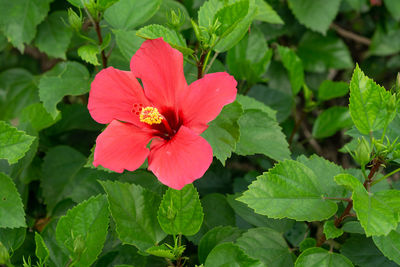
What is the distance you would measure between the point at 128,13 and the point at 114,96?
411 millimetres

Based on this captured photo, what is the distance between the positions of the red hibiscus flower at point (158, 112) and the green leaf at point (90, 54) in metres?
0.18

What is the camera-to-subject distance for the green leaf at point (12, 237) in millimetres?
1232

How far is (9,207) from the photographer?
1196 millimetres

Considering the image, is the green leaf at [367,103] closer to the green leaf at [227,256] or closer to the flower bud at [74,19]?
the green leaf at [227,256]

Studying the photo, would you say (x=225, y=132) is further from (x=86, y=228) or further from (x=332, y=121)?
(x=332, y=121)

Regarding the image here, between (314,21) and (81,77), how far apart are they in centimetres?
120

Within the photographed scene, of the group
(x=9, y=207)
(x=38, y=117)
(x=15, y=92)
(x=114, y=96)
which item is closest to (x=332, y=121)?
(x=114, y=96)

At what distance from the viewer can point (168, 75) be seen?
1.12 metres

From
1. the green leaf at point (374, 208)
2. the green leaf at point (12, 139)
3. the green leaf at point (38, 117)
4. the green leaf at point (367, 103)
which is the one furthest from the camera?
the green leaf at point (38, 117)

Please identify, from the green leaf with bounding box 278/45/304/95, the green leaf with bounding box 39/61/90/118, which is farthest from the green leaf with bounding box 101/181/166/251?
the green leaf with bounding box 278/45/304/95

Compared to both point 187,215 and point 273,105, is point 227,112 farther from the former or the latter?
A: point 273,105

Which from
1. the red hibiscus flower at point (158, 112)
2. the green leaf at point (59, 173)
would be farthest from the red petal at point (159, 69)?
the green leaf at point (59, 173)

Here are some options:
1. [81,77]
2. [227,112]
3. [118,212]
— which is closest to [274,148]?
[227,112]

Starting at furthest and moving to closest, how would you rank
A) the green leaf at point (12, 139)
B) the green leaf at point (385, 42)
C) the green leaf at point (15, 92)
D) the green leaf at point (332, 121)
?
the green leaf at point (385, 42) → the green leaf at point (15, 92) → the green leaf at point (332, 121) → the green leaf at point (12, 139)
